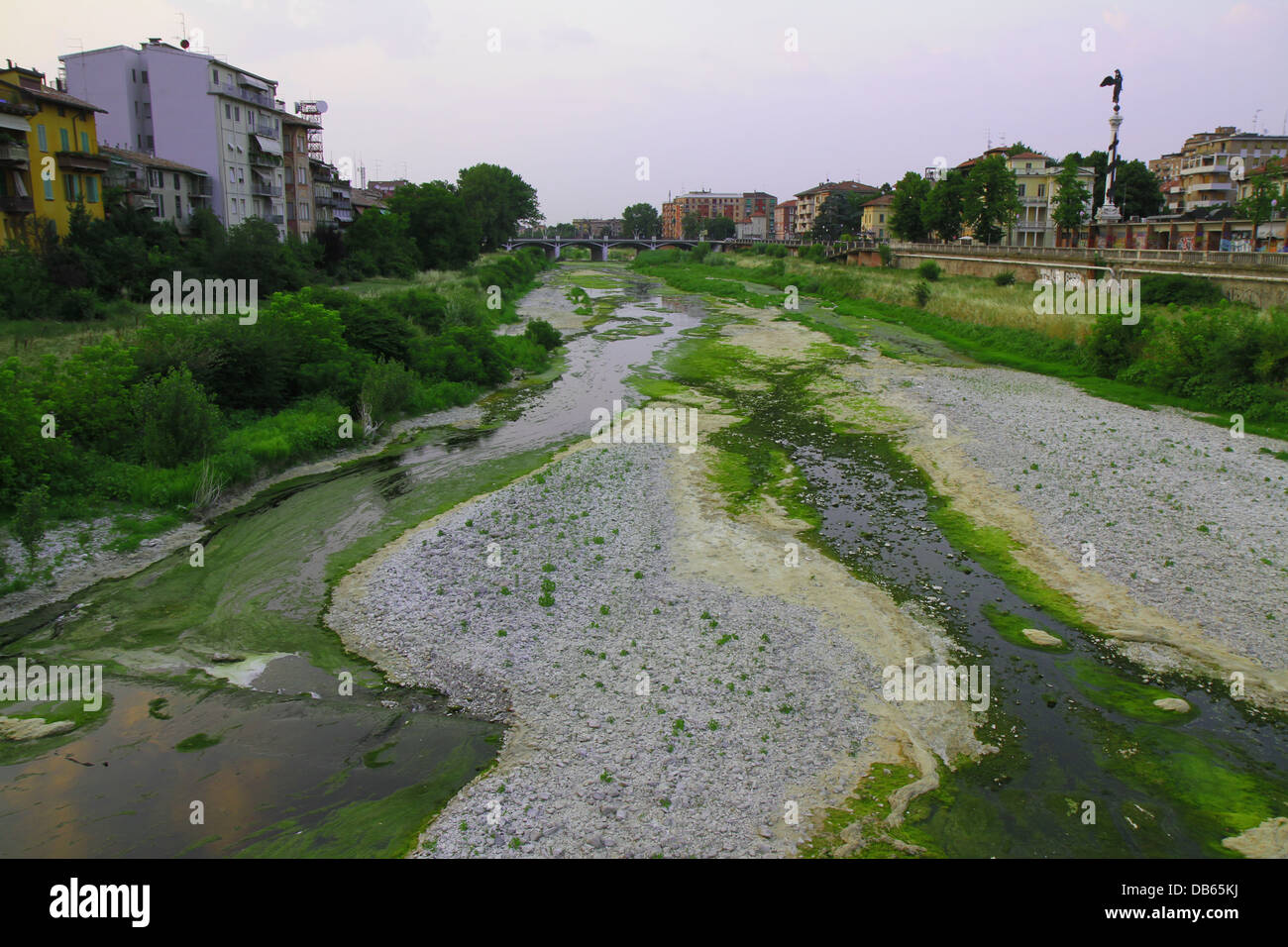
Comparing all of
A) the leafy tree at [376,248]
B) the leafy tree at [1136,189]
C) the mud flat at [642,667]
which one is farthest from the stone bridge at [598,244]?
the mud flat at [642,667]

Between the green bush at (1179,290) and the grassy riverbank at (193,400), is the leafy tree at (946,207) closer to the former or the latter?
the green bush at (1179,290)

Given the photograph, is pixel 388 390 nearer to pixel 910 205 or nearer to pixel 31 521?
pixel 31 521

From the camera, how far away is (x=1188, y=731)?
1384cm

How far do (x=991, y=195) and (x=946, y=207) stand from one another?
27.3 feet

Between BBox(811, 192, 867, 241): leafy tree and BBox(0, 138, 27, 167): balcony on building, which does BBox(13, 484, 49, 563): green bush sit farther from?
BBox(811, 192, 867, 241): leafy tree

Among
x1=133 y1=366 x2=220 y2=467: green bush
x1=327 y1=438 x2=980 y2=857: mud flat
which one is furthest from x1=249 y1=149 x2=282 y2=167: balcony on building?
x1=327 y1=438 x2=980 y2=857: mud flat

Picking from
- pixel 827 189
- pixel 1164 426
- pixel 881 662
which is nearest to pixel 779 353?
pixel 1164 426

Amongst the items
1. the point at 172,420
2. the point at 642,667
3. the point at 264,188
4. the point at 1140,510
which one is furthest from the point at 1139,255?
the point at 264,188

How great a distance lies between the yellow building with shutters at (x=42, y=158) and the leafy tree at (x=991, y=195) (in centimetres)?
8052

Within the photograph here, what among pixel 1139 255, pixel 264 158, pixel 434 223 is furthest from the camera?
pixel 434 223

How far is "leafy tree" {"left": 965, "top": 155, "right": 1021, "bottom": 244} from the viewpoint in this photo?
89.2 metres

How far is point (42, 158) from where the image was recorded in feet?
149

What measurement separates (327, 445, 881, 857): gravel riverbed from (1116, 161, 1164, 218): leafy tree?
111 meters

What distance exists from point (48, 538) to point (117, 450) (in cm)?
519
